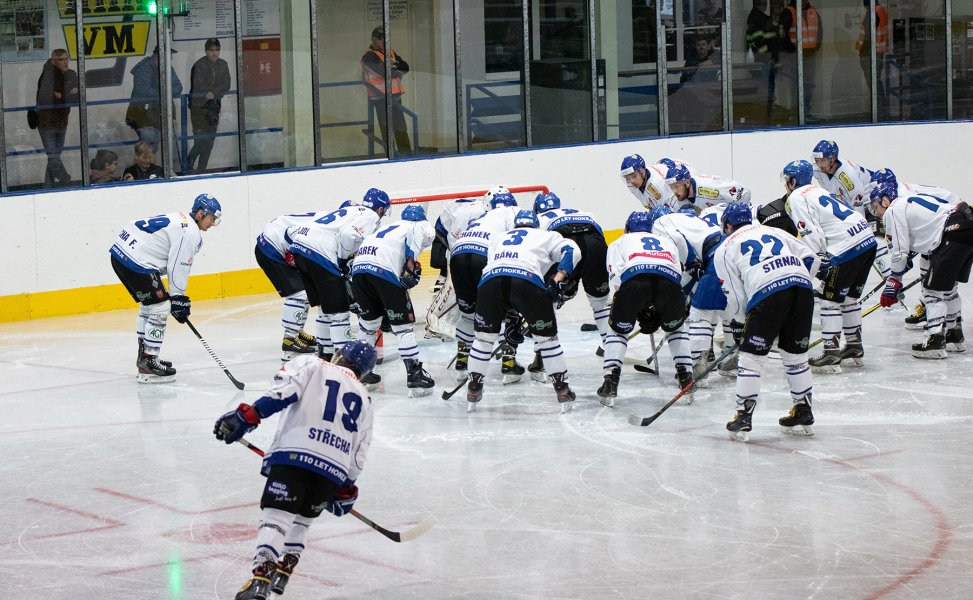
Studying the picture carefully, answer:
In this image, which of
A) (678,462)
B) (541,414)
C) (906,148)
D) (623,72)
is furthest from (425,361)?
(906,148)

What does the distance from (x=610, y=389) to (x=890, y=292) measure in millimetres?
2835

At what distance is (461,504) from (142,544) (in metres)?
1.28

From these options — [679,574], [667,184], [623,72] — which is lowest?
[679,574]

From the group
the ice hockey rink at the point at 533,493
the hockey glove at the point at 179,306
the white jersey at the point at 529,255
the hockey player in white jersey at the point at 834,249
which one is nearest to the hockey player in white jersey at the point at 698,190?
the hockey player in white jersey at the point at 834,249

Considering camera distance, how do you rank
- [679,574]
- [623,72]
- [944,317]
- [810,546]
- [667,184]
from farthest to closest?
[623,72] → [667,184] → [944,317] → [810,546] → [679,574]

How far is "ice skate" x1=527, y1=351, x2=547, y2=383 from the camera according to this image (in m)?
7.62

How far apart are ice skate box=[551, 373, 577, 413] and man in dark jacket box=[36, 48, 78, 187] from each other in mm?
5660

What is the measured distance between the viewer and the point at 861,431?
623 cm

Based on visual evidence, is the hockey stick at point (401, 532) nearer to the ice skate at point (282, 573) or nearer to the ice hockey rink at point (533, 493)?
the ice hockey rink at point (533, 493)

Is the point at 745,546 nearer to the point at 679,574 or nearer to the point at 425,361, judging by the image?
the point at 679,574

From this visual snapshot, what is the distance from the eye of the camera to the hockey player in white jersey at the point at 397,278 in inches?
278

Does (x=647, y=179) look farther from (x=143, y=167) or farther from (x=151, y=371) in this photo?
(x=143, y=167)

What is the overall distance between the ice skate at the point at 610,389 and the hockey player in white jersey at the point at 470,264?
896 millimetres

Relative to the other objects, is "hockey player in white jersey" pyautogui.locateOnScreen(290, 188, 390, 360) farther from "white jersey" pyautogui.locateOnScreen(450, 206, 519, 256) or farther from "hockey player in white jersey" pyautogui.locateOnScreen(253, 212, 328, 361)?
"white jersey" pyautogui.locateOnScreen(450, 206, 519, 256)
